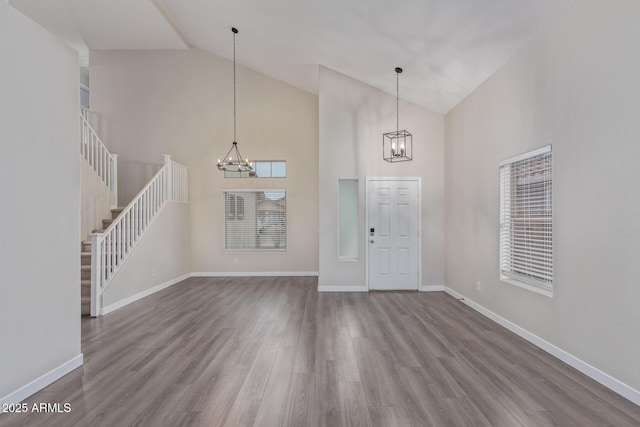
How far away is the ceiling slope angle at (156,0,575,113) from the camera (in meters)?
3.14

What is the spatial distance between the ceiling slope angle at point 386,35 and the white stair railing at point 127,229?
115 inches

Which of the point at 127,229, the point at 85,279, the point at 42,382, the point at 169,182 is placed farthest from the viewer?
the point at 169,182

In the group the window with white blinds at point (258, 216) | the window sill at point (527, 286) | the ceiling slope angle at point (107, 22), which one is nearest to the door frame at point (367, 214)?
the window sill at point (527, 286)


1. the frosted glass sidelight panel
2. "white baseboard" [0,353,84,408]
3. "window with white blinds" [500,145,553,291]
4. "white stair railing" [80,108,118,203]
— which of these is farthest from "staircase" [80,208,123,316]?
"window with white blinds" [500,145,553,291]

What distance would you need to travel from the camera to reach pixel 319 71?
574cm

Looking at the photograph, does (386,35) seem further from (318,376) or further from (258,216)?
(258,216)

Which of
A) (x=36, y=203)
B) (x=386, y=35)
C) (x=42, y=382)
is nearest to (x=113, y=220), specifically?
(x=36, y=203)

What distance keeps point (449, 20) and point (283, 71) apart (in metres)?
4.10

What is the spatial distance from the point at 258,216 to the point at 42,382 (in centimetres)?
519

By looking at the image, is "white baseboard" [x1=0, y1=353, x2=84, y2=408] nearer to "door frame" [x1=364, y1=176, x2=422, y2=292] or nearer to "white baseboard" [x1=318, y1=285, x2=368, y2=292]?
"white baseboard" [x1=318, y1=285, x2=368, y2=292]

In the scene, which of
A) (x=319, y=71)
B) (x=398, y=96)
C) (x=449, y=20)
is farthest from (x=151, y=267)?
(x=449, y=20)

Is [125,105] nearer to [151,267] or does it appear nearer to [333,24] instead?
[151,267]

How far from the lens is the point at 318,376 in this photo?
8.28ft

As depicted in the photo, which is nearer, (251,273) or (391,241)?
(391,241)
